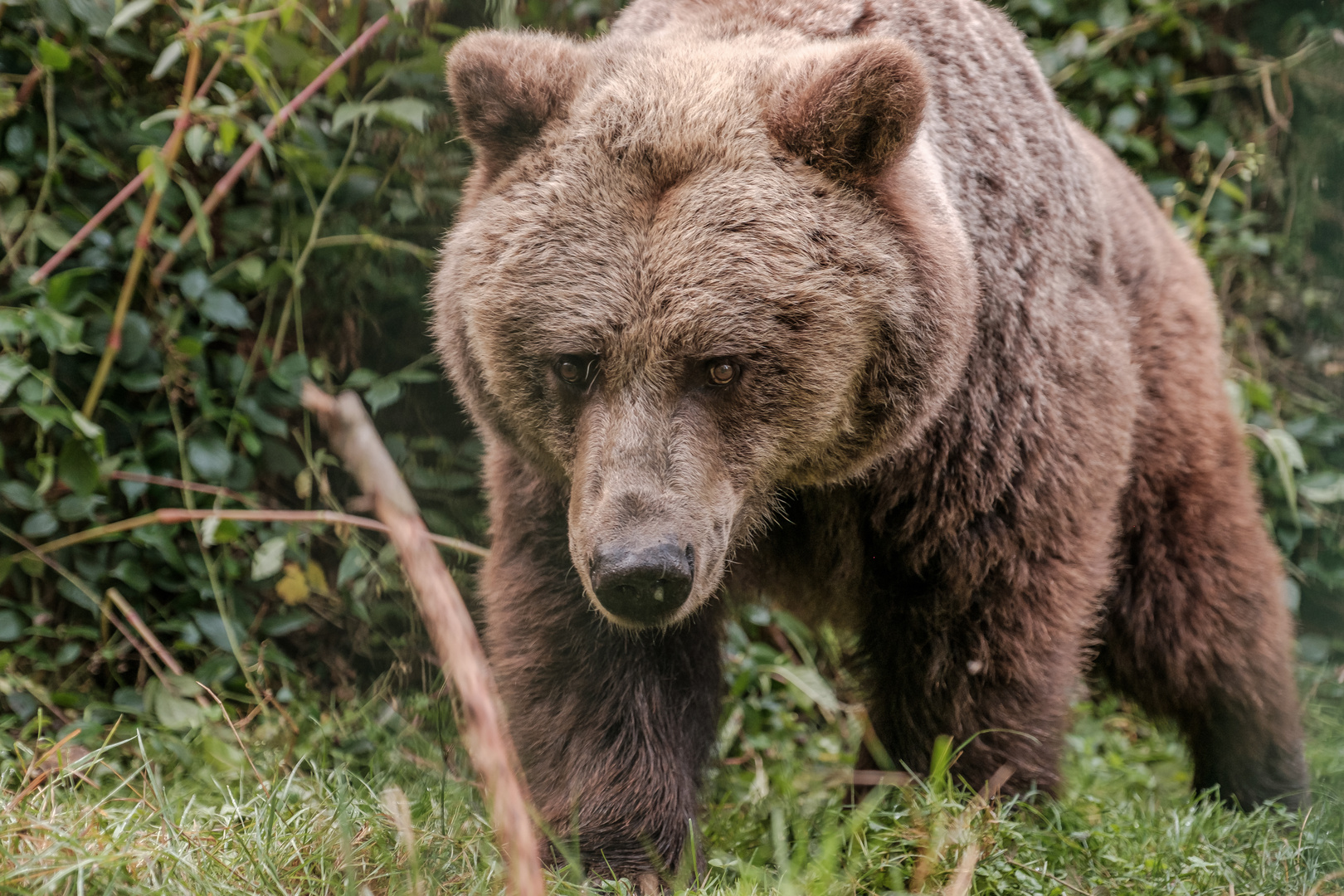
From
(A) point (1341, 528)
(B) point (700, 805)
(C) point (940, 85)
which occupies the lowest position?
(A) point (1341, 528)

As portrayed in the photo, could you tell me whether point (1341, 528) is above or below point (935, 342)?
below

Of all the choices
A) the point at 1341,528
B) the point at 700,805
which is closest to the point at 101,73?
the point at 700,805

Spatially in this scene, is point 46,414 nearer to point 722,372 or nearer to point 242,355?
point 242,355

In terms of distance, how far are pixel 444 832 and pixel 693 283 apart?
142 centimetres

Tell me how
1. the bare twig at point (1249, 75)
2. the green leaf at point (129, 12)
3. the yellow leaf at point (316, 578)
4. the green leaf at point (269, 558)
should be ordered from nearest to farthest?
the green leaf at point (129, 12)
the green leaf at point (269, 558)
the yellow leaf at point (316, 578)
the bare twig at point (1249, 75)

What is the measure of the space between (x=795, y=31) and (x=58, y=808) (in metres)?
2.84

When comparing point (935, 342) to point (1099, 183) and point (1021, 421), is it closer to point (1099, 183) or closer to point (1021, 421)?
point (1021, 421)

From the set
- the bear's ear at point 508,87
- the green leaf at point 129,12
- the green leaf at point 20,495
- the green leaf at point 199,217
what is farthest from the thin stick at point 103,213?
the bear's ear at point 508,87

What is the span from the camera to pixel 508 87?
10.5 feet

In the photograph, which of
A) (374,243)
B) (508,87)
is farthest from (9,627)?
(508,87)

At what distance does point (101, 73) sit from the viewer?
4738 mm

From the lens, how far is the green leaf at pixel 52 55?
4254 mm

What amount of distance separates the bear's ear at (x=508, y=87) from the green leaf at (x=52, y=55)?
1.89m

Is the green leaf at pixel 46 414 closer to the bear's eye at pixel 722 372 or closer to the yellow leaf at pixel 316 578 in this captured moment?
the yellow leaf at pixel 316 578
